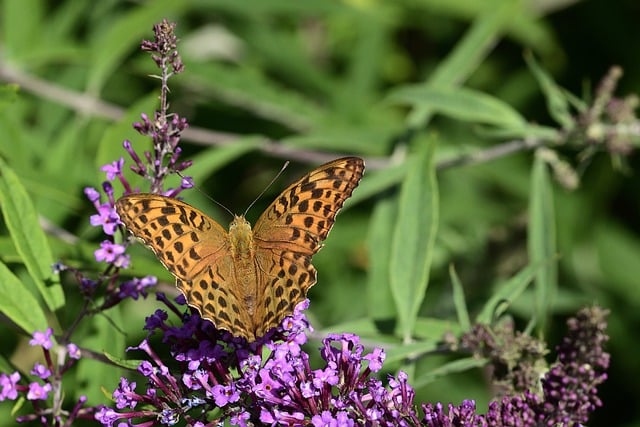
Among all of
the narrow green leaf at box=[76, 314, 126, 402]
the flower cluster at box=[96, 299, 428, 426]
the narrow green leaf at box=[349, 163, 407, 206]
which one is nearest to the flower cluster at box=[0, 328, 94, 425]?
the narrow green leaf at box=[76, 314, 126, 402]

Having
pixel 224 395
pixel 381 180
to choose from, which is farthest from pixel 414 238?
pixel 224 395

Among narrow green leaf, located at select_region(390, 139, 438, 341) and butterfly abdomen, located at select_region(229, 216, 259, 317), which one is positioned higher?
narrow green leaf, located at select_region(390, 139, 438, 341)

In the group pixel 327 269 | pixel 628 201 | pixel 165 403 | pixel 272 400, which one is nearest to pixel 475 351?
pixel 272 400

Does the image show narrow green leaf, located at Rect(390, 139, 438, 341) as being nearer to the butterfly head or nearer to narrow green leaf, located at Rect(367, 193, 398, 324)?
narrow green leaf, located at Rect(367, 193, 398, 324)

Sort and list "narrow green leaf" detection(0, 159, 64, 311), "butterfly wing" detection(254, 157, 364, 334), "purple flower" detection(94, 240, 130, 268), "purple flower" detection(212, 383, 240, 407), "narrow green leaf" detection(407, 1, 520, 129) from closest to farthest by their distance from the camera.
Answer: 1. "purple flower" detection(212, 383, 240, 407)
2. "butterfly wing" detection(254, 157, 364, 334)
3. "purple flower" detection(94, 240, 130, 268)
4. "narrow green leaf" detection(0, 159, 64, 311)
5. "narrow green leaf" detection(407, 1, 520, 129)

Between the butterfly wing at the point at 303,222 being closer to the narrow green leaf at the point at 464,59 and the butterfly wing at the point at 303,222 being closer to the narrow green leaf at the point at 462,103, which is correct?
the narrow green leaf at the point at 462,103

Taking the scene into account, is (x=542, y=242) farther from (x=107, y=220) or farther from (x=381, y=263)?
(x=107, y=220)
